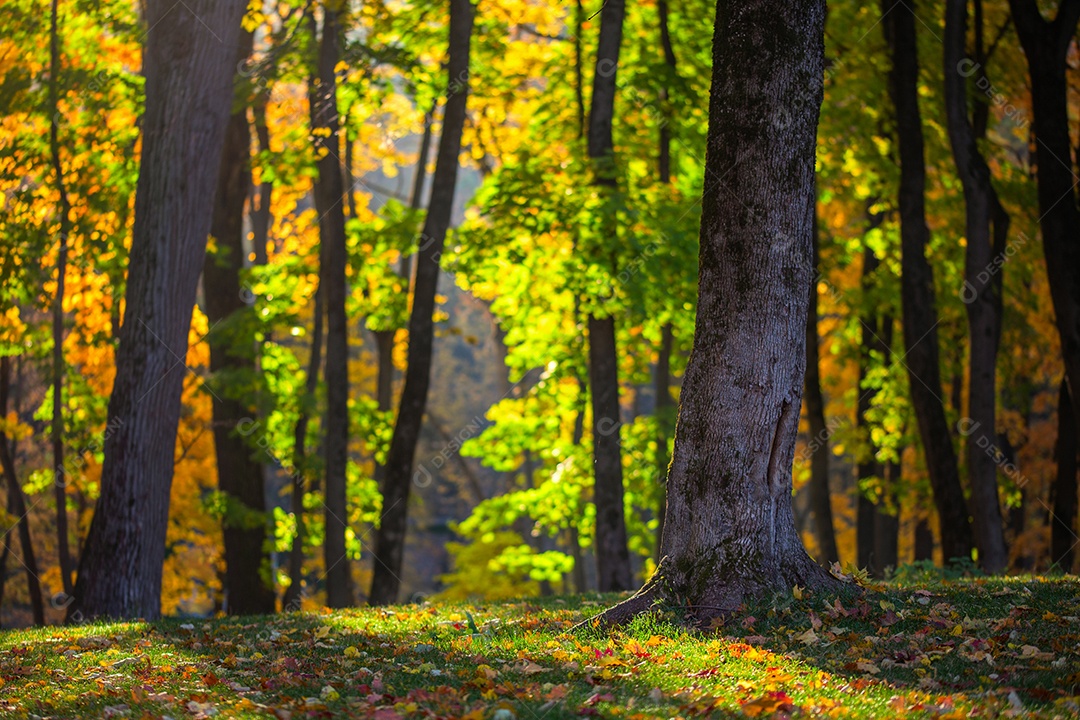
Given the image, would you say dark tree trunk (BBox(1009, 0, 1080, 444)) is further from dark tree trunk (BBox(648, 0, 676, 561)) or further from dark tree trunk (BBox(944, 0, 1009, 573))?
dark tree trunk (BBox(648, 0, 676, 561))

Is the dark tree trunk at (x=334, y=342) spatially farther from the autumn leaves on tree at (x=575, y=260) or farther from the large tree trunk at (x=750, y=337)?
the large tree trunk at (x=750, y=337)

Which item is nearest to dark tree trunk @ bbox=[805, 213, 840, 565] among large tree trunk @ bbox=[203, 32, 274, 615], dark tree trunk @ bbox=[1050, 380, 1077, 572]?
dark tree trunk @ bbox=[1050, 380, 1077, 572]

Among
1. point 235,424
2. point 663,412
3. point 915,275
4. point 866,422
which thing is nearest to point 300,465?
point 235,424

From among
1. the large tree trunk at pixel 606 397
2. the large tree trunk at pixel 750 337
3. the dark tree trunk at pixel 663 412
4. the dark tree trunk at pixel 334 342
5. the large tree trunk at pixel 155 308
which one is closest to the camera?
the large tree trunk at pixel 750 337

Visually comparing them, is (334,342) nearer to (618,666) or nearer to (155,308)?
(155,308)

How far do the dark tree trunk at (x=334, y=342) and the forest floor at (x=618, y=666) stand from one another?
6588mm

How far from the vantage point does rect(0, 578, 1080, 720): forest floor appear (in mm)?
4277

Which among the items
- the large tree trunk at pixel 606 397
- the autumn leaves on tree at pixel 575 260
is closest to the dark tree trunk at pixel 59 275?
the autumn leaves on tree at pixel 575 260

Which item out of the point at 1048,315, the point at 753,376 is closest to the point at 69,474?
the point at 753,376

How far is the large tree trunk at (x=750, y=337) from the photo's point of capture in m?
6.10

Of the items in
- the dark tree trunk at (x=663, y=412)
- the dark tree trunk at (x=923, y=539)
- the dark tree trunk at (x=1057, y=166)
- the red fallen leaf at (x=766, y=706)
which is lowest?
the dark tree trunk at (x=923, y=539)

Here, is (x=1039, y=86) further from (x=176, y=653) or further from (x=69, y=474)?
(x=69, y=474)

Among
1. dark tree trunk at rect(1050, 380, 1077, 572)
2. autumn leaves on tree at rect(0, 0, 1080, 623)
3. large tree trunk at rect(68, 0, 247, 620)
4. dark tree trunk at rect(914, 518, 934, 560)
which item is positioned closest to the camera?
autumn leaves on tree at rect(0, 0, 1080, 623)

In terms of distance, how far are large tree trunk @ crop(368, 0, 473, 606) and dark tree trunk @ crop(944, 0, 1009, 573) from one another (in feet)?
20.0
